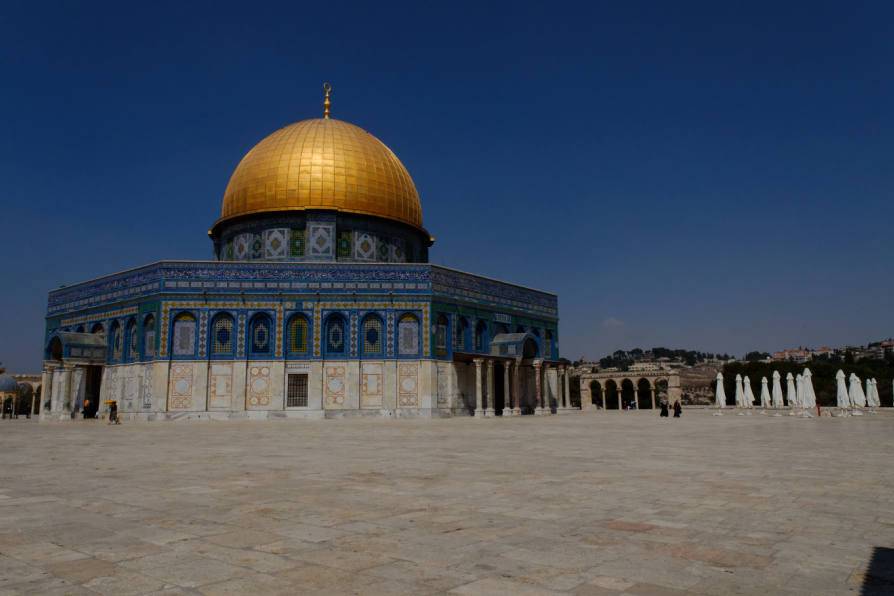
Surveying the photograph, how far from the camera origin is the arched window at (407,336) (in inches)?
1280

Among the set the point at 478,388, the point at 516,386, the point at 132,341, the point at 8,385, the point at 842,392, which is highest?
the point at 132,341

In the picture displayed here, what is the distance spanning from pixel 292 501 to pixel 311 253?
97.1ft

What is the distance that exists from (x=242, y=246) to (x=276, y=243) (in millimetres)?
2495

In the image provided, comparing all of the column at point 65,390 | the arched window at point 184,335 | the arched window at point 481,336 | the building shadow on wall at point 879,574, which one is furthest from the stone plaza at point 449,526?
the column at point 65,390

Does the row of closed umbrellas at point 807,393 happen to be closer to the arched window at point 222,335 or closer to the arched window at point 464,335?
the arched window at point 464,335

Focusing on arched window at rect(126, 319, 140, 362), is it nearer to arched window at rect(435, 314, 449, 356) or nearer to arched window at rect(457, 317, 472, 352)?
arched window at rect(435, 314, 449, 356)

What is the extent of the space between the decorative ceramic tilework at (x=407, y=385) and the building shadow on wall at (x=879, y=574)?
27.6 meters

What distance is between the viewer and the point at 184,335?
1225 inches

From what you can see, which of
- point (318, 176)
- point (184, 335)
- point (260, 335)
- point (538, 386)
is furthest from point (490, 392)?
point (184, 335)

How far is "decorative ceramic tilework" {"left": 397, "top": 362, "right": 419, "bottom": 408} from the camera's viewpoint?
31.9m

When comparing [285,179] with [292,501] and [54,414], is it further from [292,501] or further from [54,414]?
[292,501]

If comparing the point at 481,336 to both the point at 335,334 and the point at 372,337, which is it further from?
the point at 335,334

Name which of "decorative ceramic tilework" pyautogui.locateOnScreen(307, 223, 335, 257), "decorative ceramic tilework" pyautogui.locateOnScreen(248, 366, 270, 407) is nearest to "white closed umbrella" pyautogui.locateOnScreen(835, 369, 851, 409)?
"decorative ceramic tilework" pyautogui.locateOnScreen(307, 223, 335, 257)

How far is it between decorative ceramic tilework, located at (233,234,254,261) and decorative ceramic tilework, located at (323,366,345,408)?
30.6ft
